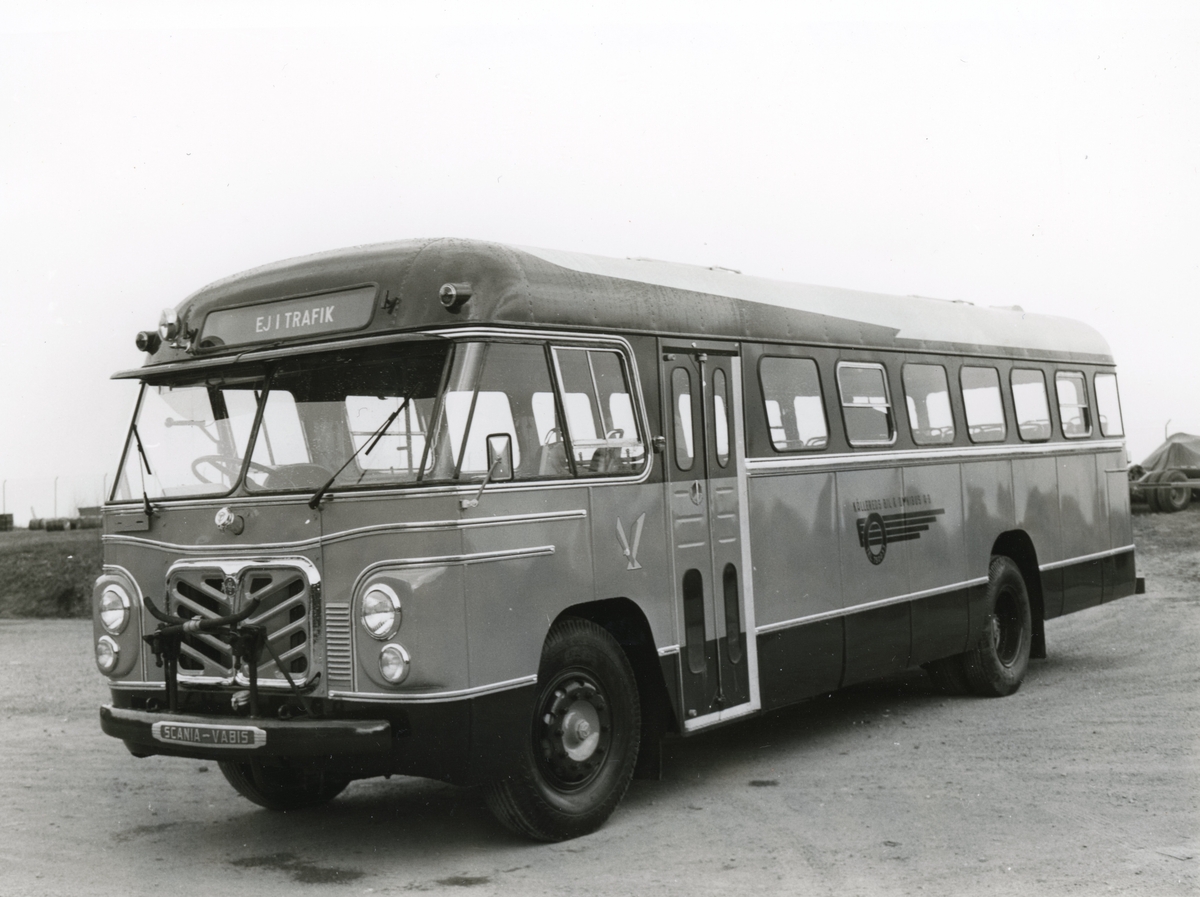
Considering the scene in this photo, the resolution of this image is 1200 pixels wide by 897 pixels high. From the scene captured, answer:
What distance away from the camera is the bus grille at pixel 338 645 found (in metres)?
6.69

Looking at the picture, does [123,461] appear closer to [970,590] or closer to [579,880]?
[579,880]

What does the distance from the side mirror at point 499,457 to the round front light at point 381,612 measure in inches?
30.7

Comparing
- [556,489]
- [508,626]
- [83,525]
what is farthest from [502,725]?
[83,525]

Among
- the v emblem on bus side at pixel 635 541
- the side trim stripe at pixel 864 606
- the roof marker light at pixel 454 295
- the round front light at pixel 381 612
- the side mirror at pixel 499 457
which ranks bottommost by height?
the side trim stripe at pixel 864 606

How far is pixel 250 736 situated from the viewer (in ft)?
21.7

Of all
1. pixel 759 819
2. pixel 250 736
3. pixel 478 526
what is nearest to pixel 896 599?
pixel 759 819

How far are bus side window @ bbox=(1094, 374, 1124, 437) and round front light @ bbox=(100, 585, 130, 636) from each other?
9.63 meters

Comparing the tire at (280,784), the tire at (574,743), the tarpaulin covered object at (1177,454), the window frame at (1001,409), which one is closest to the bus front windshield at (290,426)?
the tire at (574,743)

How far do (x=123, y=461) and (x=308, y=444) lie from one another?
129cm

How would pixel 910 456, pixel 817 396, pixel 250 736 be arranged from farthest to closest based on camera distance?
pixel 910 456, pixel 817 396, pixel 250 736

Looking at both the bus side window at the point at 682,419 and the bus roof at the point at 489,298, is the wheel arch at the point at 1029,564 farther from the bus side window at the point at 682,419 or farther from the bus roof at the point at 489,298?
the bus side window at the point at 682,419

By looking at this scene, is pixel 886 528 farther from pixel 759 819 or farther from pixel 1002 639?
pixel 759 819

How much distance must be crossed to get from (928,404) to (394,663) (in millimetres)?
5940

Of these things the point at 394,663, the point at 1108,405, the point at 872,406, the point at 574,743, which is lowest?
the point at 574,743
